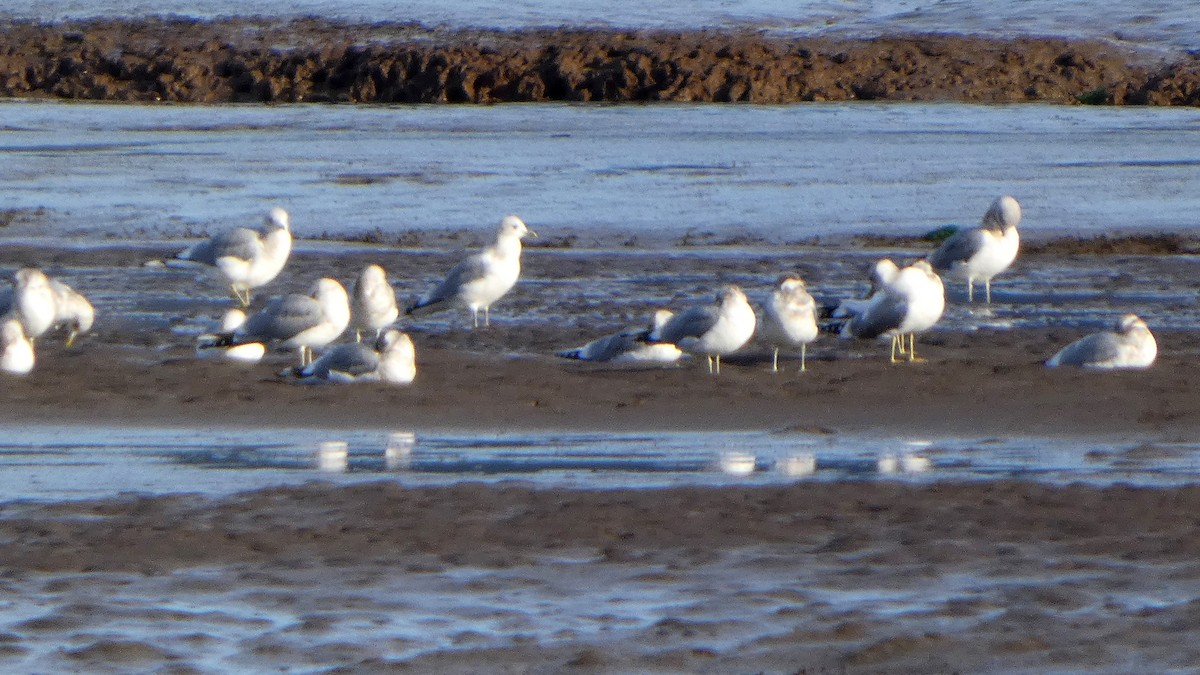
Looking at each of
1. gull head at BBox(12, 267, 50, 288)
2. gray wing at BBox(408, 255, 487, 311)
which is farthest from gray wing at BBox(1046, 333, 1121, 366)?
gull head at BBox(12, 267, 50, 288)

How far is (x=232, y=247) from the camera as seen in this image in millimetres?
13820

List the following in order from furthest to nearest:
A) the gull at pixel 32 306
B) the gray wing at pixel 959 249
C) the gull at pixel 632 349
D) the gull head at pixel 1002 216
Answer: the gull head at pixel 1002 216
the gray wing at pixel 959 249
the gull at pixel 32 306
the gull at pixel 632 349

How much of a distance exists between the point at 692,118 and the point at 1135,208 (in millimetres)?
15118

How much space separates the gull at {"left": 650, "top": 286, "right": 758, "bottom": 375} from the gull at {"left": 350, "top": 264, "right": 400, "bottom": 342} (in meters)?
1.95

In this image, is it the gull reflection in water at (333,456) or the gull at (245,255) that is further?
the gull at (245,255)

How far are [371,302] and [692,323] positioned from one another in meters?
2.21

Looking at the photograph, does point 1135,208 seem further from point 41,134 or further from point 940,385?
point 41,134

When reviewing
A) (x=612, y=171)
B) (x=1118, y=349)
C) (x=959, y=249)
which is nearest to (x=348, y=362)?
(x=1118, y=349)

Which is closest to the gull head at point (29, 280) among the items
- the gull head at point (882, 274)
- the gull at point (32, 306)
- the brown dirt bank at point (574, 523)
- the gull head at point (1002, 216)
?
the gull at point (32, 306)

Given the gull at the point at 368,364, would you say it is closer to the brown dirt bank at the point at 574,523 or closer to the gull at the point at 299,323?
the gull at the point at 299,323

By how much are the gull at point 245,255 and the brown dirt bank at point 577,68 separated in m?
25.5

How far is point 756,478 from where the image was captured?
25.4 ft

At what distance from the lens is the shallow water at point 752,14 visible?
45781 mm

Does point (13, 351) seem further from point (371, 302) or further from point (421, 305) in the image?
point (421, 305)
